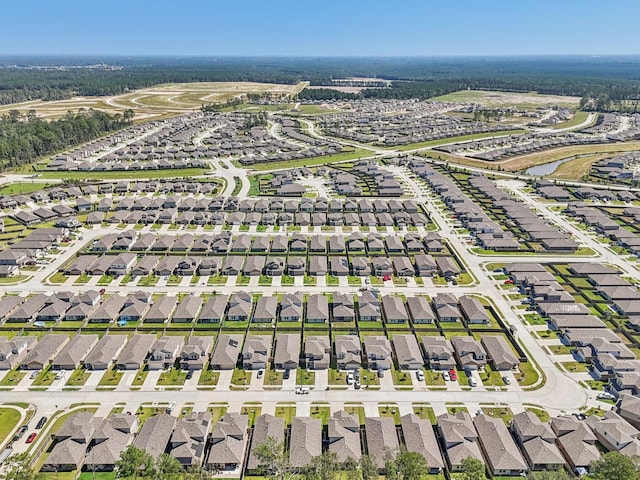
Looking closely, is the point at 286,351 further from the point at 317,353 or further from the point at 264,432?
the point at 264,432

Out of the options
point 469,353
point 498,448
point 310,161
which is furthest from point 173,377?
point 310,161

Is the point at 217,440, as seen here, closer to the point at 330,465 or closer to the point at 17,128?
the point at 330,465

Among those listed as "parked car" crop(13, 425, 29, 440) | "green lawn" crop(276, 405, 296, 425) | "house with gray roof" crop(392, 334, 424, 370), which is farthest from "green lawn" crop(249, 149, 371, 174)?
"parked car" crop(13, 425, 29, 440)

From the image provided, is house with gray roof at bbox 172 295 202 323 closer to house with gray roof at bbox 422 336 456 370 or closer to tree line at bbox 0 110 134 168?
house with gray roof at bbox 422 336 456 370

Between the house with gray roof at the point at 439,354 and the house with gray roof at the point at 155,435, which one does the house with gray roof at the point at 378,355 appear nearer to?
the house with gray roof at the point at 439,354

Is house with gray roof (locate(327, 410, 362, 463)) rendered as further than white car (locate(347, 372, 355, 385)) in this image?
No

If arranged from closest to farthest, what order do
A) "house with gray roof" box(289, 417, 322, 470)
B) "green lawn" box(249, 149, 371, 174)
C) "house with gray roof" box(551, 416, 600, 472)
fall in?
"house with gray roof" box(289, 417, 322, 470) → "house with gray roof" box(551, 416, 600, 472) → "green lawn" box(249, 149, 371, 174)

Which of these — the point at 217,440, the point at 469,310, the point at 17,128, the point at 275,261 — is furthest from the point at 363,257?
the point at 17,128

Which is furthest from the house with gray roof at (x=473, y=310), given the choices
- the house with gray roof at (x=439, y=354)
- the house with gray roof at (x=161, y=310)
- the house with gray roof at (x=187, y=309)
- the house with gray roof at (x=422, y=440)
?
the house with gray roof at (x=161, y=310)
